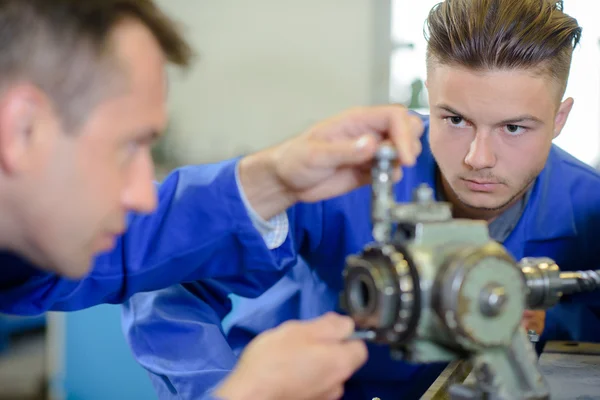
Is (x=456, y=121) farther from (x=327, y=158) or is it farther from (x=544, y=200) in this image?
(x=327, y=158)

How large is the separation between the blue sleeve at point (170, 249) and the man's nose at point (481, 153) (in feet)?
1.22

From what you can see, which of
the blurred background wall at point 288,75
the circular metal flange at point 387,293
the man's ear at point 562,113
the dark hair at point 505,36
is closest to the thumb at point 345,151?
the circular metal flange at point 387,293

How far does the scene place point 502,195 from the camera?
1.16 meters

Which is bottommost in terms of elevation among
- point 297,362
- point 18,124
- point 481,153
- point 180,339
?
point 180,339

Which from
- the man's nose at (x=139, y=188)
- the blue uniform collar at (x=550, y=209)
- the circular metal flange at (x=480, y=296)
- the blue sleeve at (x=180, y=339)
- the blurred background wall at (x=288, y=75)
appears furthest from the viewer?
the blurred background wall at (x=288, y=75)

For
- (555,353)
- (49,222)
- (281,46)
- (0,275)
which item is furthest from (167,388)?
(281,46)

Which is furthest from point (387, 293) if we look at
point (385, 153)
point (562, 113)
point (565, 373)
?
point (562, 113)

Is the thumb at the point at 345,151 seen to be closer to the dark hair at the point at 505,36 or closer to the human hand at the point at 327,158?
the human hand at the point at 327,158

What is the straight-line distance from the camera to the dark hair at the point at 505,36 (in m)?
1.16

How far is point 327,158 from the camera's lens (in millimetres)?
869

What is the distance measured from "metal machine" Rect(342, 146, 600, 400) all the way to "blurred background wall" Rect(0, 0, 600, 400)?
196cm

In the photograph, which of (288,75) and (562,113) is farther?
(288,75)

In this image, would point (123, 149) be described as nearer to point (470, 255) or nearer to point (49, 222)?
point (49, 222)

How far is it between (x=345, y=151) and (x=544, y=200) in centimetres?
57
